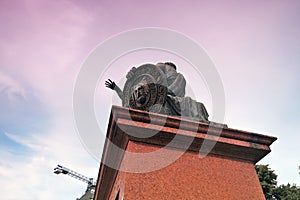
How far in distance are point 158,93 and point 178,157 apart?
100cm

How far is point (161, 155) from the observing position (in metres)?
2.85

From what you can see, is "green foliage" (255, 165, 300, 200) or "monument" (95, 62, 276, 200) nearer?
"monument" (95, 62, 276, 200)

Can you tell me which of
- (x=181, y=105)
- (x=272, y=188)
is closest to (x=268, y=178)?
(x=272, y=188)

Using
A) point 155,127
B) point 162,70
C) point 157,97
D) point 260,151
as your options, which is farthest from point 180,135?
point 162,70

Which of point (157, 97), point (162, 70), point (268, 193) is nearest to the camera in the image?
point (157, 97)

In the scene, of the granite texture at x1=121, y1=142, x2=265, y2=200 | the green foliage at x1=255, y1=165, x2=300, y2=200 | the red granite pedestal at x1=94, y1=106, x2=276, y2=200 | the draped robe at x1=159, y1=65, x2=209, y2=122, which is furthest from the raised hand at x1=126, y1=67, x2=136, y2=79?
the green foliage at x1=255, y1=165, x2=300, y2=200

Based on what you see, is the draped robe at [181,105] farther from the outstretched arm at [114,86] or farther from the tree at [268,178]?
the tree at [268,178]

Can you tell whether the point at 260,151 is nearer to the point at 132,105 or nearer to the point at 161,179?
the point at 161,179

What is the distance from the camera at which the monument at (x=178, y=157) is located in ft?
8.70

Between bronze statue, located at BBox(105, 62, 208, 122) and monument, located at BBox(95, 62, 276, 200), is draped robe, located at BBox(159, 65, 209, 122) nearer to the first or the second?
bronze statue, located at BBox(105, 62, 208, 122)

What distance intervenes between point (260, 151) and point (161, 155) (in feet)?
4.03

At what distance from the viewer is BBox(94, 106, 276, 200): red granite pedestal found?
2.65 metres

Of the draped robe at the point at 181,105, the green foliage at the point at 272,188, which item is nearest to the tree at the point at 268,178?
the green foliage at the point at 272,188

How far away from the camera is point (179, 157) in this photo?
9.53 ft
